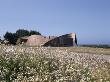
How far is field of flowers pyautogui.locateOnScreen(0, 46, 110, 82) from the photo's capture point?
1060 cm

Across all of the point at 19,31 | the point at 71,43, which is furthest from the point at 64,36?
the point at 19,31

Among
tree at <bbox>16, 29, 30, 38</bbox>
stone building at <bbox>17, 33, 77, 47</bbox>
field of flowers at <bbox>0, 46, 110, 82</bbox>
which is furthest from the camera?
tree at <bbox>16, 29, 30, 38</bbox>

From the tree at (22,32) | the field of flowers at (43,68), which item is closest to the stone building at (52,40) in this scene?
the tree at (22,32)

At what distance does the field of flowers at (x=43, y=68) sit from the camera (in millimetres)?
10602

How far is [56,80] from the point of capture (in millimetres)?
9969

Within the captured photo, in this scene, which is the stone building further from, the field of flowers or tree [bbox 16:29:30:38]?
the field of flowers

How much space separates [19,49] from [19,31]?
22605 millimetres

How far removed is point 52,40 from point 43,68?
19269 mm

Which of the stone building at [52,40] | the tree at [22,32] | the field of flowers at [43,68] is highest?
the tree at [22,32]

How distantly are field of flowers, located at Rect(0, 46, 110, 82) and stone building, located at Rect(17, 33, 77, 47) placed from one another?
16.2 m

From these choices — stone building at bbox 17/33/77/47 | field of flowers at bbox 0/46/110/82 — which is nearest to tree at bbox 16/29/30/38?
stone building at bbox 17/33/77/47

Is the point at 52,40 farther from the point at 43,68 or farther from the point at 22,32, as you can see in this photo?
the point at 43,68

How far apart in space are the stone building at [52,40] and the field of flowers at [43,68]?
16.2 meters

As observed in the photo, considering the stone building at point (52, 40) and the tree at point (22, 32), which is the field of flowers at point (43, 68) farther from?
the tree at point (22, 32)
